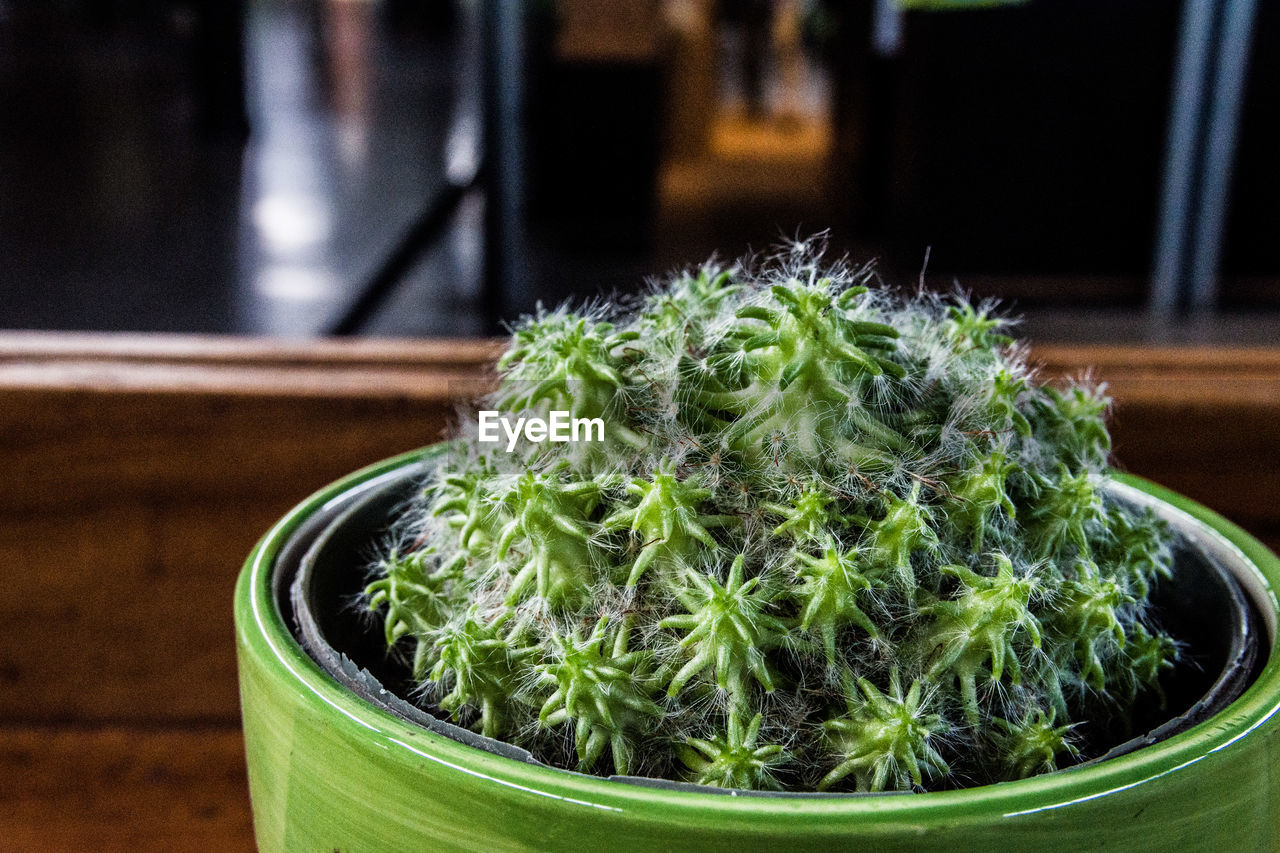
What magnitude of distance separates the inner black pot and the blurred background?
38.2 inches

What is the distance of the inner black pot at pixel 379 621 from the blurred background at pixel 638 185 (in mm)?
969

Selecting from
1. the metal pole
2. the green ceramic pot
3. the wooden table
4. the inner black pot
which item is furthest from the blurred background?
the green ceramic pot

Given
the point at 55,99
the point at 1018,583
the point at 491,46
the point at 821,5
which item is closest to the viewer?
the point at 1018,583

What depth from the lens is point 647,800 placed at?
0.74 feet

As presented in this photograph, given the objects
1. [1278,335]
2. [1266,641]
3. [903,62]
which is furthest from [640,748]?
[903,62]

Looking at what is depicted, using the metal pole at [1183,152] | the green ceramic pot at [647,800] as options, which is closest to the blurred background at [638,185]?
the metal pole at [1183,152]

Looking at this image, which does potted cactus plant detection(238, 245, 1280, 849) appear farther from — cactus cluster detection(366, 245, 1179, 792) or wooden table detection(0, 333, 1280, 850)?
wooden table detection(0, 333, 1280, 850)

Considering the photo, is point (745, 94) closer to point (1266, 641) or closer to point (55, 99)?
point (55, 99)

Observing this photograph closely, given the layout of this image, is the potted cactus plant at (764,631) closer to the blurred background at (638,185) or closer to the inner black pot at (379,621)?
the inner black pot at (379,621)

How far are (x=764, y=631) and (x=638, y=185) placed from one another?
9.66ft

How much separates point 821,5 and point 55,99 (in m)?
3.24

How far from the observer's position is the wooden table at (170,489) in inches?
20.4

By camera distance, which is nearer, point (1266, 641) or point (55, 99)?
point (1266, 641)

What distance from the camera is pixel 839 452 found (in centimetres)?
28
